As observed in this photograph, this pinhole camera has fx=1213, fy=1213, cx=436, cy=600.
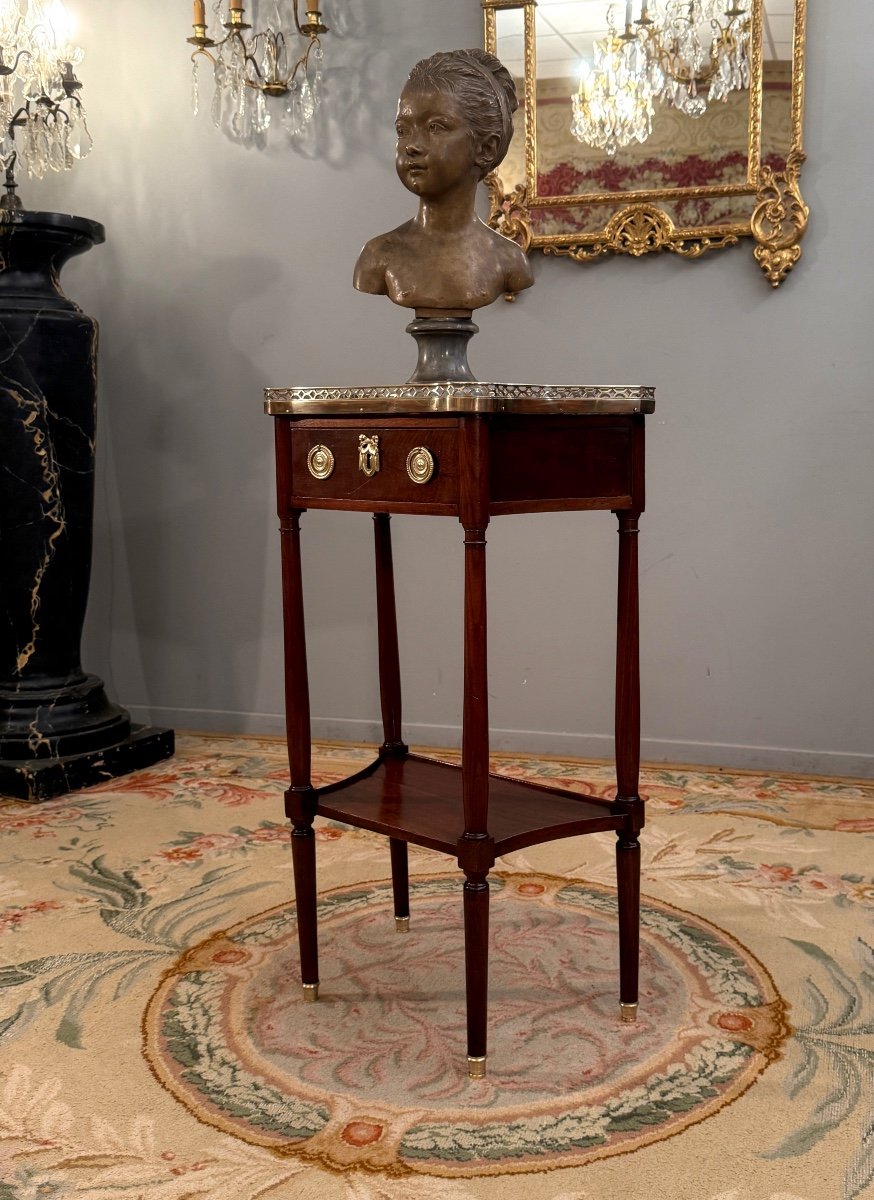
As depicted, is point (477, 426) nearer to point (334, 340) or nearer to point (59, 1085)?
point (59, 1085)

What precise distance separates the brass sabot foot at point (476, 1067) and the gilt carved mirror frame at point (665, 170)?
2.28m

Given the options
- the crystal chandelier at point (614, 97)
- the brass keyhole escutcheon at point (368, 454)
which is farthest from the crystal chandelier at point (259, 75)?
the brass keyhole escutcheon at point (368, 454)

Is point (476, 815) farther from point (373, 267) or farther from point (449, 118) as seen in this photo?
point (449, 118)

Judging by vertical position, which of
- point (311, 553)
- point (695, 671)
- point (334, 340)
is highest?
point (334, 340)

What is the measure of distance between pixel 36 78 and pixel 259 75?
64 cm

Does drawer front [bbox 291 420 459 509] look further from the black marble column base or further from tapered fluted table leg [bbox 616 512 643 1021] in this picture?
the black marble column base

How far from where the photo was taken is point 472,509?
1.74 m

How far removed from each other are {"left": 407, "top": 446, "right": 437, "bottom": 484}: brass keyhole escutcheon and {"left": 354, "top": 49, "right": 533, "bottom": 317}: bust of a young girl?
385 millimetres

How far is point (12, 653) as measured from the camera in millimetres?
3498

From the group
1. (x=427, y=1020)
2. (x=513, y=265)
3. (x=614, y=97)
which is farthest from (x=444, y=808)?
(x=614, y=97)

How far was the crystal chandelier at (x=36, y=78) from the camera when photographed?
131 inches

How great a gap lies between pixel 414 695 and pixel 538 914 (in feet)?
Answer: 4.49

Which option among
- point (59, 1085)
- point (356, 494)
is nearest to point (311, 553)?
point (356, 494)

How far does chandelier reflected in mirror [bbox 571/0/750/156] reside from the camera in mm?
3199
